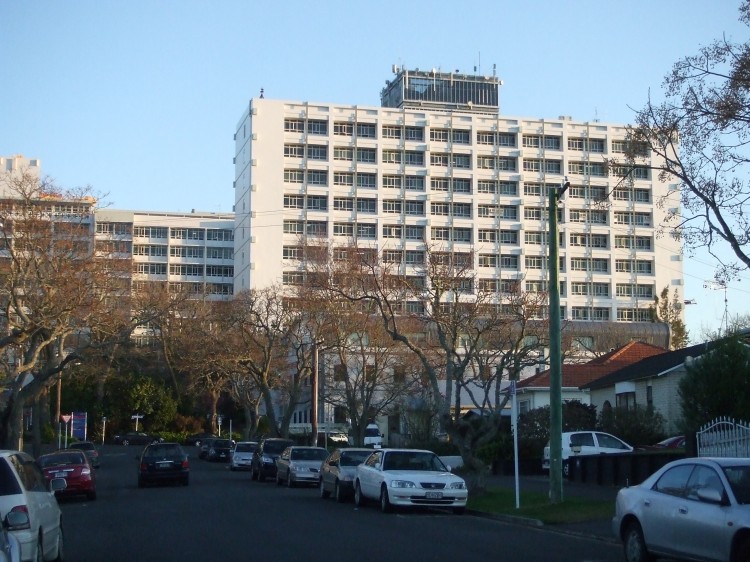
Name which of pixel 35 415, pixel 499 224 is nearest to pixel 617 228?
pixel 499 224

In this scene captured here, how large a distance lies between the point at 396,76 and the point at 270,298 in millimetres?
65089

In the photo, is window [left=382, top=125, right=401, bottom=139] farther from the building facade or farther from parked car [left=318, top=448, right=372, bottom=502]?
parked car [left=318, top=448, right=372, bottom=502]

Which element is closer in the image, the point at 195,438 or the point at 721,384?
the point at 721,384

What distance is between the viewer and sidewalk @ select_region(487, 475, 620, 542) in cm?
1830

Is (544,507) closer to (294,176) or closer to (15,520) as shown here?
(15,520)

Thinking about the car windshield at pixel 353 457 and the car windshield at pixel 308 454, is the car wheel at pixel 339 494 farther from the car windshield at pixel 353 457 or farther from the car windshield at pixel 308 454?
the car windshield at pixel 308 454

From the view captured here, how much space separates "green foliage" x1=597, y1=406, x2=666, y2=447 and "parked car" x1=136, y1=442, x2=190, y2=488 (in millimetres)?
16268

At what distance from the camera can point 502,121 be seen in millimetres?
105875

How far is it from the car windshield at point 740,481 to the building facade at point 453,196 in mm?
86760

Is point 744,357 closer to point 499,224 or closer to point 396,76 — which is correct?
point 499,224

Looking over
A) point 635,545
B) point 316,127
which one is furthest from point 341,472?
point 316,127

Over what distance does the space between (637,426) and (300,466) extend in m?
12.8

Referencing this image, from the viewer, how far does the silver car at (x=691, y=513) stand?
1120 cm

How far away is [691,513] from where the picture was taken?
11.9m
